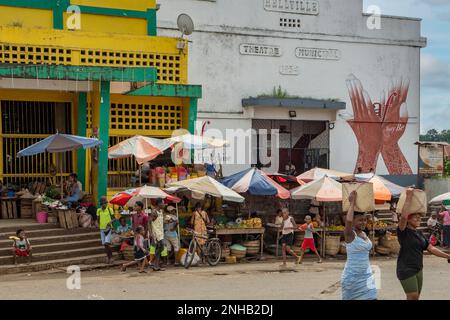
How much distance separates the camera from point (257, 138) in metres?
25.8

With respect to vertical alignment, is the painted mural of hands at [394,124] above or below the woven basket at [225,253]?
above

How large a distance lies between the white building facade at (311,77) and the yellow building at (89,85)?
3.66 metres

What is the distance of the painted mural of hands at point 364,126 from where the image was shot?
26891 millimetres

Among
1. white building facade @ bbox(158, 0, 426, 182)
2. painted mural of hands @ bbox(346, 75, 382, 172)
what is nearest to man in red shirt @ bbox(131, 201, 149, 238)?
white building facade @ bbox(158, 0, 426, 182)

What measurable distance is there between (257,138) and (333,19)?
549 cm

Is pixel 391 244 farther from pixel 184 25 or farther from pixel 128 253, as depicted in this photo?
pixel 184 25

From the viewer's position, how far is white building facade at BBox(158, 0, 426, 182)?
2456 cm

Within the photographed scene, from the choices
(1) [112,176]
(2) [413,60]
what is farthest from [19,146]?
(2) [413,60]

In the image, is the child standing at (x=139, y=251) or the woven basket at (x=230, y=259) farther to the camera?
the woven basket at (x=230, y=259)

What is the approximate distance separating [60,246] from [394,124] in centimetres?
1619

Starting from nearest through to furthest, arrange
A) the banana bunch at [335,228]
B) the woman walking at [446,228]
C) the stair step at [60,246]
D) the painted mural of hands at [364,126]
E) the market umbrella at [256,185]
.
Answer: the stair step at [60,246] < the market umbrella at [256,185] < the banana bunch at [335,228] < the woman walking at [446,228] < the painted mural of hands at [364,126]

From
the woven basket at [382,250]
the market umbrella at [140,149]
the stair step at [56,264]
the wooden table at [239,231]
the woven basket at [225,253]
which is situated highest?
the market umbrella at [140,149]

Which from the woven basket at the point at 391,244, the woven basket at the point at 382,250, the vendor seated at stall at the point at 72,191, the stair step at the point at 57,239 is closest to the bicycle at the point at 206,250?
the stair step at the point at 57,239

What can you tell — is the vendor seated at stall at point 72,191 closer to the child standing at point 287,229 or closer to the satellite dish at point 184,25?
the child standing at point 287,229
